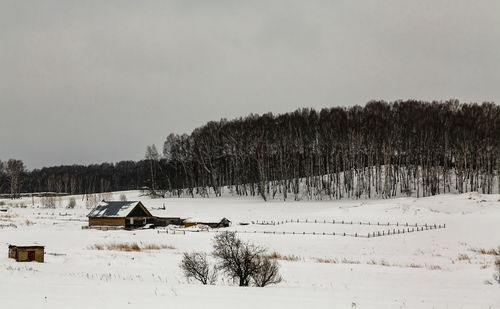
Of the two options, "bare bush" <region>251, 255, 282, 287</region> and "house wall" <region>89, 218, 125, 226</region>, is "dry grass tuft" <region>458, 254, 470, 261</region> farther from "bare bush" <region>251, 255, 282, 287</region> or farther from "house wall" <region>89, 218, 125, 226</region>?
"house wall" <region>89, 218, 125, 226</region>

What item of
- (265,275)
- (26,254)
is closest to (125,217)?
(26,254)

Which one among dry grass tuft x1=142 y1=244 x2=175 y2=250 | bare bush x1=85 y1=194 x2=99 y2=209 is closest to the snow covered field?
dry grass tuft x1=142 y1=244 x2=175 y2=250

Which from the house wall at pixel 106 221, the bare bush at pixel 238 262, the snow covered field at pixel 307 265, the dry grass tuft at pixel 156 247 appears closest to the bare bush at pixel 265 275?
the bare bush at pixel 238 262

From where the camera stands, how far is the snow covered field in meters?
12.9

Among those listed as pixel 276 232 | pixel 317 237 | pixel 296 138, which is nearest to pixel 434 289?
pixel 317 237

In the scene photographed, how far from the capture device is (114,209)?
6750 centimetres

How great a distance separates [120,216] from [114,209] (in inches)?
78.9

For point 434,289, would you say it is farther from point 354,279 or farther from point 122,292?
point 122,292

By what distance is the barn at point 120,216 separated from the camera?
216 ft

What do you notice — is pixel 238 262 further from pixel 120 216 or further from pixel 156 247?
pixel 120 216

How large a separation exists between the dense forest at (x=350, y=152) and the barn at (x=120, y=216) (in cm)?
2246

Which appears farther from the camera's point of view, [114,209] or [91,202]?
[91,202]

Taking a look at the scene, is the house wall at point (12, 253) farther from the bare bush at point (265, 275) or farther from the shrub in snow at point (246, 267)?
the bare bush at point (265, 275)

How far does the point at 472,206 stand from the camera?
5869cm
